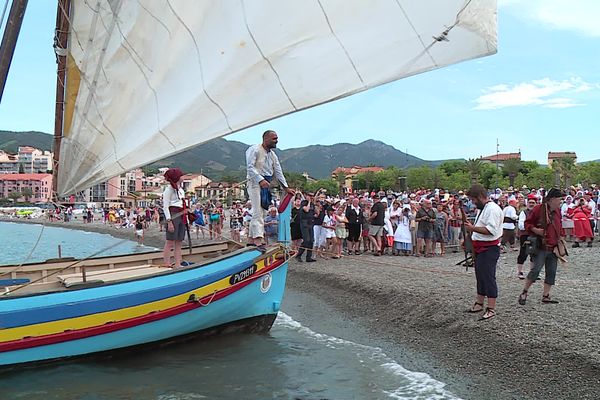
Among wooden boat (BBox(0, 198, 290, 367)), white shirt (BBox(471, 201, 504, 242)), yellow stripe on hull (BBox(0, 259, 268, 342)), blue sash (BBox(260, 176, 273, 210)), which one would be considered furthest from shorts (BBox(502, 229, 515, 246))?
yellow stripe on hull (BBox(0, 259, 268, 342))

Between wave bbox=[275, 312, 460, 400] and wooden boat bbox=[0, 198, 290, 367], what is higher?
wooden boat bbox=[0, 198, 290, 367]

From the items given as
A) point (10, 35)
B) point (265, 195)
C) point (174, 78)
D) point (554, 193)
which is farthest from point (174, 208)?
point (554, 193)

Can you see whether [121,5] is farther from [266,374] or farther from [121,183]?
[266,374]

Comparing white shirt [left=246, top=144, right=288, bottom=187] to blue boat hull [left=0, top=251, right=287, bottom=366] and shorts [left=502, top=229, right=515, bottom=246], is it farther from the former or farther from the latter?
shorts [left=502, top=229, right=515, bottom=246]

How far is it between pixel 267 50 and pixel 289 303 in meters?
7.65

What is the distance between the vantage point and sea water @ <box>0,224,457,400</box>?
7141mm

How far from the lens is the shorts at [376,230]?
60.4ft

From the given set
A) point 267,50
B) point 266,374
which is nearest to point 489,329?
point 266,374

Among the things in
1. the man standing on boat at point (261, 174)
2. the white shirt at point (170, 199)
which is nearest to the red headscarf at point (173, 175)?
the white shirt at point (170, 199)

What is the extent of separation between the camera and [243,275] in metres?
8.73

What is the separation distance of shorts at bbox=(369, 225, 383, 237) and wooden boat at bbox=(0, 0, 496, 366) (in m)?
10.6

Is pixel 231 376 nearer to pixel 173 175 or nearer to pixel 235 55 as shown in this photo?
pixel 173 175

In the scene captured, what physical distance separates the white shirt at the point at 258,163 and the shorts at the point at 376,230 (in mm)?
10143

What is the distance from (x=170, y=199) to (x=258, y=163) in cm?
165
